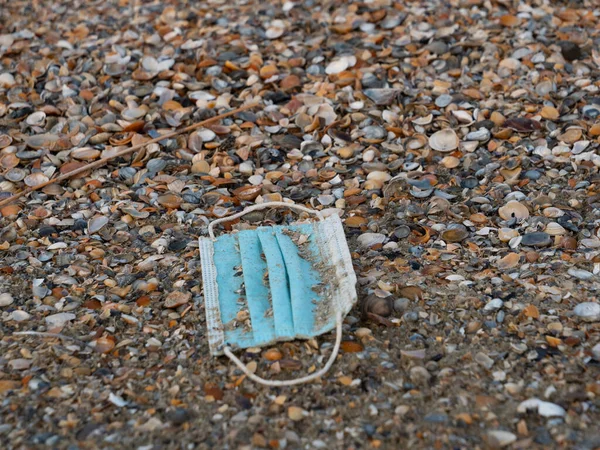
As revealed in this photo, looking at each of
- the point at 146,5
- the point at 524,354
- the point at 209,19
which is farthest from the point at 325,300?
the point at 146,5

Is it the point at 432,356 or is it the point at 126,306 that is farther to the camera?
the point at 126,306

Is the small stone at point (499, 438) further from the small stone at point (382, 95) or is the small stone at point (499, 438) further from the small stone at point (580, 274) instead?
the small stone at point (382, 95)

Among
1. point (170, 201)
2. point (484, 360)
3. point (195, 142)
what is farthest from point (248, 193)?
point (484, 360)

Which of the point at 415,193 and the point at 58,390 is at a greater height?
the point at 58,390

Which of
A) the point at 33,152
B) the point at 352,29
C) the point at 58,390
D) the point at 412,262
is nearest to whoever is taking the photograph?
the point at 58,390

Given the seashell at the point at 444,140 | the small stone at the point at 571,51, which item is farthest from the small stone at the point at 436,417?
the small stone at the point at 571,51

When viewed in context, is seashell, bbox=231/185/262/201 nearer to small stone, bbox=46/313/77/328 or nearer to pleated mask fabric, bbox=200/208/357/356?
pleated mask fabric, bbox=200/208/357/356

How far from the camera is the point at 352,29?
3500mm

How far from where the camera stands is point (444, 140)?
112 inches

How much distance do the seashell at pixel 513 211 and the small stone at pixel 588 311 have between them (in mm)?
487

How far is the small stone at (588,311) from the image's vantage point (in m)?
2.02

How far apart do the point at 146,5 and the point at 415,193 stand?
2.06 metres

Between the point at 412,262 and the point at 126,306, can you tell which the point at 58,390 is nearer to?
the point at 126,306

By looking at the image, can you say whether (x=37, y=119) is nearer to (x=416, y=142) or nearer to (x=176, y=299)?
(x=176, y=299)
